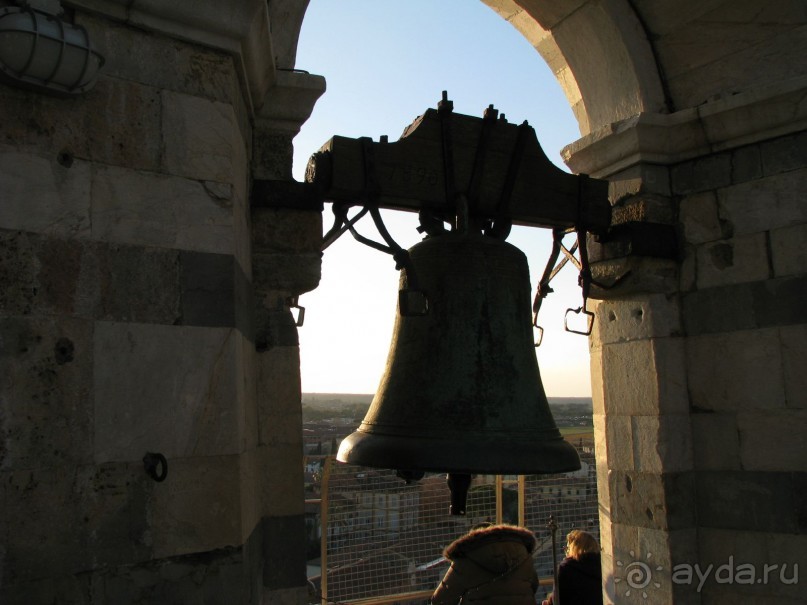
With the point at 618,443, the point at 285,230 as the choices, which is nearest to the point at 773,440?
the point at 618,443

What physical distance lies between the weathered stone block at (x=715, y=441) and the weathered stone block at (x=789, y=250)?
62cm

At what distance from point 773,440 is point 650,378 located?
517 mm

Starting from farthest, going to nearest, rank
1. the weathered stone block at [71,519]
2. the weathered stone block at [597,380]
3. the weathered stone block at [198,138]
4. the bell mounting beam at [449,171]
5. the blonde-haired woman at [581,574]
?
the blonde-haired woman at [581,574], the weathered stone block at [597,380], the bell mounting beam at [449,171], the weathered stone block at [198,138], the weathered stone block at [71,519]

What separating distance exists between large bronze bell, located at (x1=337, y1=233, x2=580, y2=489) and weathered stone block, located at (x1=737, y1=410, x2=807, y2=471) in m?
1.19

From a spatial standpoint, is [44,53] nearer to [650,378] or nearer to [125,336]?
[125,336]

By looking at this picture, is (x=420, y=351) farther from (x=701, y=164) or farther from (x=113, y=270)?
(x=701, y=164)

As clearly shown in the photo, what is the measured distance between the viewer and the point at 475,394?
7.40ft

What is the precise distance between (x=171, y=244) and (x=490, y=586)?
2.42m

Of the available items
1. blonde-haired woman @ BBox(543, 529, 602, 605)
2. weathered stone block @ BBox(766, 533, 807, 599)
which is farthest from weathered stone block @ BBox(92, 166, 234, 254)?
blonde-haired woman @ BBox(543, 529, 602, 605)

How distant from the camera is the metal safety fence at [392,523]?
533 centimetres

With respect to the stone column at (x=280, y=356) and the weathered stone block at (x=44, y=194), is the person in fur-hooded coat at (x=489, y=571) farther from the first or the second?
the weathered stone block at (x=44, y=194)

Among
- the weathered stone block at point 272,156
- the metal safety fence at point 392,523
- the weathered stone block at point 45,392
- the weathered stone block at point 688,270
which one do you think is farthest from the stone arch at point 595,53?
the metal safety fence at point 392,523

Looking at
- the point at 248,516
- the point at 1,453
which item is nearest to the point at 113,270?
the point at 1,453

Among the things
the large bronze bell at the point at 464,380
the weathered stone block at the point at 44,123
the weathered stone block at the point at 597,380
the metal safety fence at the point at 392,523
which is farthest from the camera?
the metal safety fence at the point at 392,523
